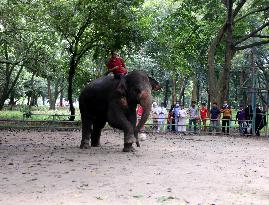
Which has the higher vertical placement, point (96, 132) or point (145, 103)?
point (145, 103)

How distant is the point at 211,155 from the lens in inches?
533

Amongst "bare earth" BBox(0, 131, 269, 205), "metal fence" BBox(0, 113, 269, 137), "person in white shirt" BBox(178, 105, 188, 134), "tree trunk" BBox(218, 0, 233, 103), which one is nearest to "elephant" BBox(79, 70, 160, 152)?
"bare earth" BBox(0, 131, 269, 205)

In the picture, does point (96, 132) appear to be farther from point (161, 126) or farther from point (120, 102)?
point (161, 126)

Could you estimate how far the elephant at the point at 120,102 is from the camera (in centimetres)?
1347

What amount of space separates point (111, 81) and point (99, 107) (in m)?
0.94

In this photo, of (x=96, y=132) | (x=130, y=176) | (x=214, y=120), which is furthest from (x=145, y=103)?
(x=214, y=120)

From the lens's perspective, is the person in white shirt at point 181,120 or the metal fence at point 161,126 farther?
the person in white shirt at point 181,120

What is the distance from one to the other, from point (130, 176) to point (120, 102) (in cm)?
481

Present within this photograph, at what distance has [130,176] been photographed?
9.22 metres

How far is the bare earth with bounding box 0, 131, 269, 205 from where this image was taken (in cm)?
723

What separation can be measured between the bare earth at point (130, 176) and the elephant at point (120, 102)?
0.74 metres

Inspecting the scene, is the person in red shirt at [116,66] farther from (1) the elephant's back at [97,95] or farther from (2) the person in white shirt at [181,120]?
(2) the person in white shirt at [181,120]

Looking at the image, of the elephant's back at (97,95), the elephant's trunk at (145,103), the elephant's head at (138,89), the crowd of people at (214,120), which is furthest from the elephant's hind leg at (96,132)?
the crowd of people at (214,120)

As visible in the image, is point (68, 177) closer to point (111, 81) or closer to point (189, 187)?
point (189, 187)
